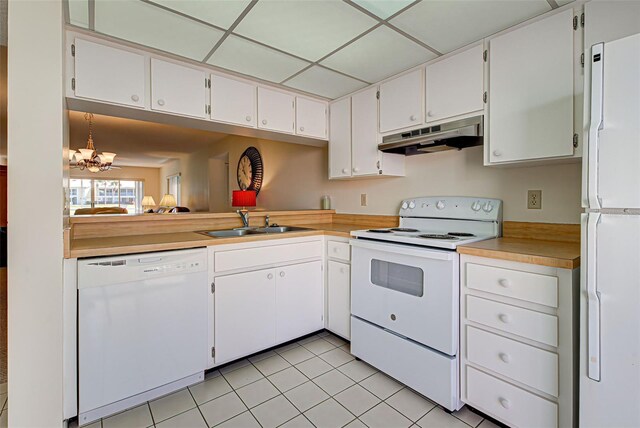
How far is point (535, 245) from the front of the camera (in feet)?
5.28

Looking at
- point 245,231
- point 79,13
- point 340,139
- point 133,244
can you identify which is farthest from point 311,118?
point 133,244

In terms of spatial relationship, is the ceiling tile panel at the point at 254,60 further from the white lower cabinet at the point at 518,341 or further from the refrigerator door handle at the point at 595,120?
the white lower cabinet at the point at 518,341

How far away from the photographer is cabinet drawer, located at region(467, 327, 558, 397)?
1308mm

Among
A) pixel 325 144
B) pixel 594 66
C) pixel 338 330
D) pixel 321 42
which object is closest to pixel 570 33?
pixel 594 66

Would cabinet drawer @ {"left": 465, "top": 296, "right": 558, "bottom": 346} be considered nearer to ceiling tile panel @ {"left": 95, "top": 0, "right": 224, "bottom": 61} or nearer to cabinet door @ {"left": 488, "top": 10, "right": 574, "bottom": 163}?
cabinet door @ {"left": 488, "top": 10, "right": 574, "bottom": 163}

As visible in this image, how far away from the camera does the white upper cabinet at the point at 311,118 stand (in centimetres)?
273

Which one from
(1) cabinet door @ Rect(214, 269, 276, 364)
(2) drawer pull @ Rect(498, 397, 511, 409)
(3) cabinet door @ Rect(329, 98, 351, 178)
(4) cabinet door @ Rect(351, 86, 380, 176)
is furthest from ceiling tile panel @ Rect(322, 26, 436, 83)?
(2) drawer pull @ Rect(498, 397, 511, 409)

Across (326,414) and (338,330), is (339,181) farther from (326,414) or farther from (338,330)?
(326,414)

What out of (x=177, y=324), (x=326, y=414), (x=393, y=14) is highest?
(x=393, y=14)

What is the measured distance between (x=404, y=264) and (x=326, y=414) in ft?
3.06

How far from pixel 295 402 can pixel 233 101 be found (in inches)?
82.9

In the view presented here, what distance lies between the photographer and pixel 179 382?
1.79m

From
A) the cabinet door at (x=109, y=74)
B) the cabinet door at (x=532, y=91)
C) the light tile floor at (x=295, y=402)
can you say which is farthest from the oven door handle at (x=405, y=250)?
the cabinet door at (x=109, y=74)

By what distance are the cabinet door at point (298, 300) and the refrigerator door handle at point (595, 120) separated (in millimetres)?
1753
